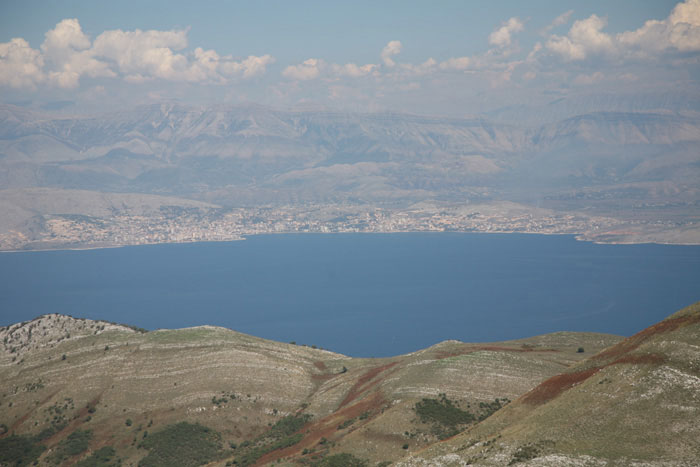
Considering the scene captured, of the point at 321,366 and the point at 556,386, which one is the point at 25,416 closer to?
the point at 321,366

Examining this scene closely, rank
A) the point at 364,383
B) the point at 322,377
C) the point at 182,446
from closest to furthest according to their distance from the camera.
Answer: the point at 182,446 < the point at 364,383 < the point at 322,377

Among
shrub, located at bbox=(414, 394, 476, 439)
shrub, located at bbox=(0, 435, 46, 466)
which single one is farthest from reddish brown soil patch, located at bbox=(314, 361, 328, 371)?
shrub, located at bbox=(0, 435, 46, 466)

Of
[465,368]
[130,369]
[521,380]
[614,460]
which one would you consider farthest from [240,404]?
[614,460]

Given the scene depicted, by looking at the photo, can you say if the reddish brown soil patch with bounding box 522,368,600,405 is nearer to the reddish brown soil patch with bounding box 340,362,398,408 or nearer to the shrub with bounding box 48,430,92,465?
the reddish brown soil patch with bounding box 340,362,398,408

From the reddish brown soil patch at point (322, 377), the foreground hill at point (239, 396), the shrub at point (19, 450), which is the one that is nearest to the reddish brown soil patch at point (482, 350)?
the foreground hill at point (239, 396)

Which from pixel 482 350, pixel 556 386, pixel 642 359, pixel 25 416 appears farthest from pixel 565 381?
pixel 25 416

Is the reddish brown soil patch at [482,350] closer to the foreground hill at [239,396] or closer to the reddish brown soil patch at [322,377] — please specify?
the foreground hill at [239,396]
